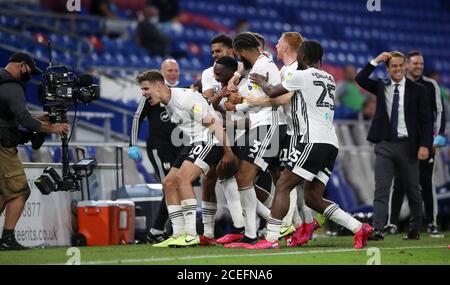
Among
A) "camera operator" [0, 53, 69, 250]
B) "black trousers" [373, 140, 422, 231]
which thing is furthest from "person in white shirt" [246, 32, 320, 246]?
"camera operator" [0, 53, 69, 250]

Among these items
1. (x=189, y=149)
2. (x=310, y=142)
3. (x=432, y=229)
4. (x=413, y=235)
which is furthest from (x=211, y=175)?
(x=432, y=229)

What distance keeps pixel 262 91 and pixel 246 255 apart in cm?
197

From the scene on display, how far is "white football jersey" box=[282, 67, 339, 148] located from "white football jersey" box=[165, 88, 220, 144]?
112 cm

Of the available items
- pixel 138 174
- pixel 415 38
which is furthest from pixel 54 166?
pixel 415 38

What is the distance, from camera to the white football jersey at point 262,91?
10.8m

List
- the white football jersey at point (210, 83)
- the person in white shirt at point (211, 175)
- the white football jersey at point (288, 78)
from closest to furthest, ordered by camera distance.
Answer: the white football jersey at point (288, 78)
the person in white shirt at point (211, 175)
the white football jersey at point (210, 83)

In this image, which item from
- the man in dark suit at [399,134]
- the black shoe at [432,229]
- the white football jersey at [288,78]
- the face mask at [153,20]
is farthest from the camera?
the face mask at [153,20]

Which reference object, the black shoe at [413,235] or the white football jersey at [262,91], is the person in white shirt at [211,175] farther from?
the black shoe at [413,235]

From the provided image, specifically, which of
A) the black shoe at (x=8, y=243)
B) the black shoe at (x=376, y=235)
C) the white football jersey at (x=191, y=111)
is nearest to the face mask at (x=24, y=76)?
the white football jersey at (x=191, y=111)

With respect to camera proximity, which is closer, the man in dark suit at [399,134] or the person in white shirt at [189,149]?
the person in white shirt at [189,149]

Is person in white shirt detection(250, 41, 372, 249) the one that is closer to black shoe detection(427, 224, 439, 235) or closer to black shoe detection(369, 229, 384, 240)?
black shoe detection(369, 229, 384, 240)

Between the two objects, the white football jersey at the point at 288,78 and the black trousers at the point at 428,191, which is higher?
the white football jersey at the point at 288,78

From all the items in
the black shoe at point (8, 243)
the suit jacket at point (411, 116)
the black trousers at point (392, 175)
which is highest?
the suit jacket at point (411, 116)
